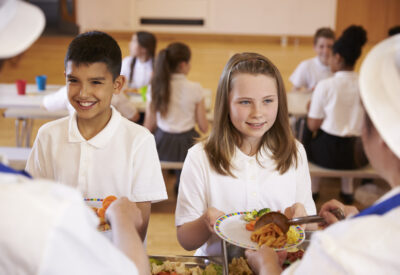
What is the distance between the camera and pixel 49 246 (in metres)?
0.74

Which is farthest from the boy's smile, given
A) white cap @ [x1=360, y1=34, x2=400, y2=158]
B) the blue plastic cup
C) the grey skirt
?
the blue plastic cup

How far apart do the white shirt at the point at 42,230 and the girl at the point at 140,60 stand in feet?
13.1

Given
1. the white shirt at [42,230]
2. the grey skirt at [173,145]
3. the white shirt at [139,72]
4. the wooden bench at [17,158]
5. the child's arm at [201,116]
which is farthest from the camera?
the white shirt at [139,72]

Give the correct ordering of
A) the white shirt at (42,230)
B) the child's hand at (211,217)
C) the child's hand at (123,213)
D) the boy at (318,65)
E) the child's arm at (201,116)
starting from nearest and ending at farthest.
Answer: the white shirt at (42,230), the child's hand at (123,213), the child's hand at (211,217), the child's arm at (201,116), the boy at (318,65)

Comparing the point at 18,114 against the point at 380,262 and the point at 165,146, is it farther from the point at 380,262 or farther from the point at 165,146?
the point at 380,262

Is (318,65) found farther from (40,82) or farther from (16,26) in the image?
(16,26)

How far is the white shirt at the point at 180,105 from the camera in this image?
3.82m

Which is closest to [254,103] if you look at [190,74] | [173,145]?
[173,145]

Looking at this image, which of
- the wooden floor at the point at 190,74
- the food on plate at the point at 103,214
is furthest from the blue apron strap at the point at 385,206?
the wooden floor at the point at 190,74

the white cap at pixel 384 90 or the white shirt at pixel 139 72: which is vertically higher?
the white cap at pixel 384 90

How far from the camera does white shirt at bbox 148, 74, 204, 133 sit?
382 cm

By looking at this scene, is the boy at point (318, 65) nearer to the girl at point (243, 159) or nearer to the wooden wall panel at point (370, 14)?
the girl at point (243, 159)

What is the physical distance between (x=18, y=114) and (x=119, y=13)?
785 centimetres

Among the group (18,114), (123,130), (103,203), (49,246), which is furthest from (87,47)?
(18,114)
